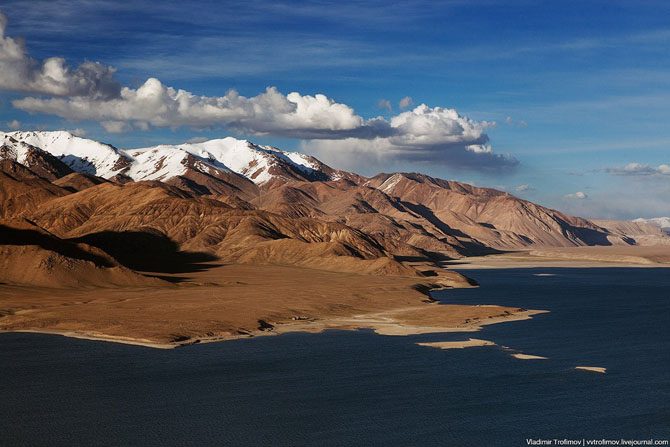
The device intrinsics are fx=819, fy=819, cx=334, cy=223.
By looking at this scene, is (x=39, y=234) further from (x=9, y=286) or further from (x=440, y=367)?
(x=440, y=367)

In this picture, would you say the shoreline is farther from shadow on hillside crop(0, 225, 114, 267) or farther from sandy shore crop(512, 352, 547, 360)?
shadow on hillside crop(0, 225, 114, 267)

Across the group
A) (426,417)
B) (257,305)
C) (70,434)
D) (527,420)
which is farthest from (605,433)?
(257,305)

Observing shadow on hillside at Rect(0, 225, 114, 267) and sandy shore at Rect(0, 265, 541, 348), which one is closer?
sandy shore at Rect(0, 265, 541, 348)

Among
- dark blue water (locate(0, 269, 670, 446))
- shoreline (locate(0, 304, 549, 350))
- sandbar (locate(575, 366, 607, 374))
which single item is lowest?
shoreline (locate(0, 304, 549, 350))

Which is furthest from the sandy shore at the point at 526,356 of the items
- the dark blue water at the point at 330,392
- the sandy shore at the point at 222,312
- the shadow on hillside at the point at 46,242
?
the shadow on hillside at the point at 46,242

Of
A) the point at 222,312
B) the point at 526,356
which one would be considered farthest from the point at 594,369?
the point at 222,312

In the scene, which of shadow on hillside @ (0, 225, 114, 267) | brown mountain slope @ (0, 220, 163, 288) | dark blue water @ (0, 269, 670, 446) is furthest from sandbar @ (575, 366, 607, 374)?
shadow on hillside @ (0, 225, 114, 267)
